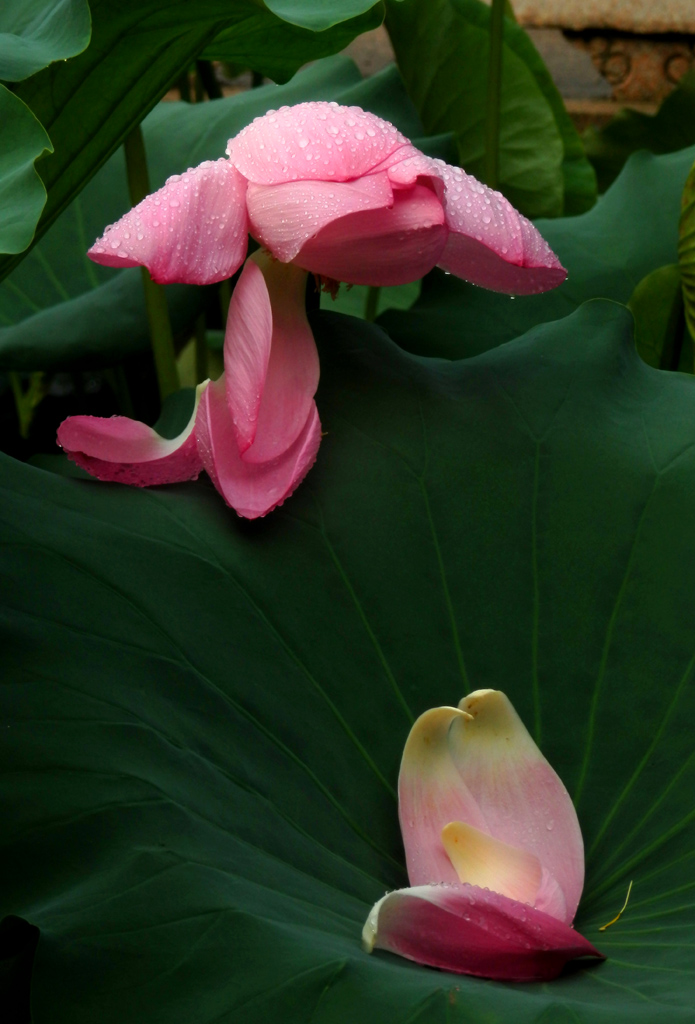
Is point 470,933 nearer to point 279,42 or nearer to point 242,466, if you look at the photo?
point 242,466

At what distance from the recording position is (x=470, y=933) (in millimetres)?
512

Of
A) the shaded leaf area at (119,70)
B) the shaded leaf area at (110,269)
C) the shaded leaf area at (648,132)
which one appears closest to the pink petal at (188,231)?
the shaded leaf area at (119,70)


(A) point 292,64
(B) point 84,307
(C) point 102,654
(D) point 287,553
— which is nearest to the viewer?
(C) point 102,654

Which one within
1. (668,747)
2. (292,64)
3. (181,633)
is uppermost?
(292,64)

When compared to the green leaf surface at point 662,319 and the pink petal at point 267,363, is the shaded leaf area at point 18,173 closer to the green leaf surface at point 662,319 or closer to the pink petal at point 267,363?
the pink petal at point 267,363

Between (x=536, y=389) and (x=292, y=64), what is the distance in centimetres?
39

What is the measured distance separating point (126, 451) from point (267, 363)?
12 centimetres

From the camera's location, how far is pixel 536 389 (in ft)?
2.58

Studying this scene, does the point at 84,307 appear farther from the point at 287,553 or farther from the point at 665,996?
the point at 665,996

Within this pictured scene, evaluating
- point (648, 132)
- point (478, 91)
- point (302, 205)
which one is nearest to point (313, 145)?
point (302, 205)

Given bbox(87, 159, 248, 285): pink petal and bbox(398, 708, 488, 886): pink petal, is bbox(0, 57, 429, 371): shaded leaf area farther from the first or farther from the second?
bbox(398, 708, 488, 886): pink petal

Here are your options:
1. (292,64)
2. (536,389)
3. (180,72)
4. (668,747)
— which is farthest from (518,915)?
(292,64)

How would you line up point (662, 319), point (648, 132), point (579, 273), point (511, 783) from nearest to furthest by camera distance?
point (511, 783) < point (662, 319) < point (579, 273) < point (648, 132)

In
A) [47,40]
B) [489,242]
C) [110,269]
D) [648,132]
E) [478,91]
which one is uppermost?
[47,40]
